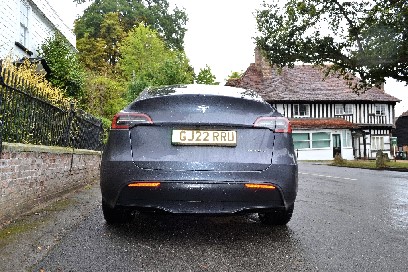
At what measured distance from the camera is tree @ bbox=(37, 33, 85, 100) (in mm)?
17438

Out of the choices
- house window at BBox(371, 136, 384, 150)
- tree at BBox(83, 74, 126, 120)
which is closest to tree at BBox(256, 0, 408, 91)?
tree at BBox(83, 74, 126, 120)

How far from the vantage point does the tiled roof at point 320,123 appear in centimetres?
3875

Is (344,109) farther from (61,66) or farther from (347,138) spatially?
(61,66)

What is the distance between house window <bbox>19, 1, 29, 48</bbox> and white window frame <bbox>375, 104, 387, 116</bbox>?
35.9m

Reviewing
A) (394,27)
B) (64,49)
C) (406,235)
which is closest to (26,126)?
(406,235)

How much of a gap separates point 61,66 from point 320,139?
27.4 meters

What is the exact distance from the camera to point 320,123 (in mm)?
39562

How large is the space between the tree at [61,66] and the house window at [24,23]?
5.17 feet

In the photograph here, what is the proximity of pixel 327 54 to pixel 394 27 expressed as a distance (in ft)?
13.9

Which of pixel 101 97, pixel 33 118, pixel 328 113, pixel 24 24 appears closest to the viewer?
pixel 33 118

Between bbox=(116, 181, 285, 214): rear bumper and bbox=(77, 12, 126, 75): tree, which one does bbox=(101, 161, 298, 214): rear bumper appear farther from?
bbox=(77, 12, 126, 75): tree

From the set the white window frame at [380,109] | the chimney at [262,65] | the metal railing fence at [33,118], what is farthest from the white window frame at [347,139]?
the metal railing fence at [33,118]

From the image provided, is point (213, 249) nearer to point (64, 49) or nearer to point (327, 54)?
point (64, 49)

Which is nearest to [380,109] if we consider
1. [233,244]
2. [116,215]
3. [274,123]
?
[274,123]
